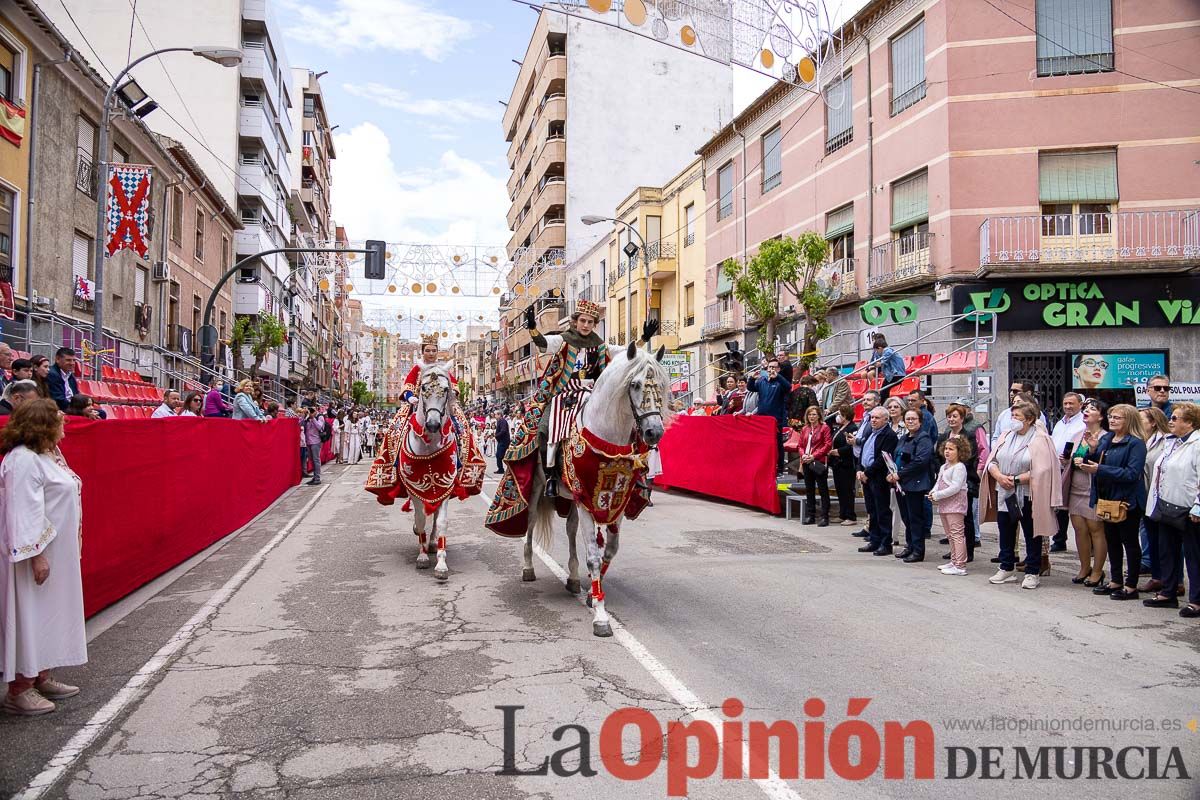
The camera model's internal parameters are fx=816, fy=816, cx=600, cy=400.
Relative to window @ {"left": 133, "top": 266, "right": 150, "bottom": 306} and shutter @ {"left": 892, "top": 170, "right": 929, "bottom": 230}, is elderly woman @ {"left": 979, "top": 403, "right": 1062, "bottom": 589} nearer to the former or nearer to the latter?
shutter @ {"left": 892, "top": 170, "right": 929, "bottom": 230}

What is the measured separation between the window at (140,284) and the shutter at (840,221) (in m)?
20.6

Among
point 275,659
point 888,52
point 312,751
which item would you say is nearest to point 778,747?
point 312,751

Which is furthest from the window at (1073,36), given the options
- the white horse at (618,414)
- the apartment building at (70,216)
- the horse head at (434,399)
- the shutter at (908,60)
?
the apartment building at (70,216)

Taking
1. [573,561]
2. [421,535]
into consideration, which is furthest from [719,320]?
[573,561]

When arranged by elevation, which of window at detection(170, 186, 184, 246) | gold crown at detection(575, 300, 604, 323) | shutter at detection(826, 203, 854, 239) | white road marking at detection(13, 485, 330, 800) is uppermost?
window at detection(170, 186, 184, 246)

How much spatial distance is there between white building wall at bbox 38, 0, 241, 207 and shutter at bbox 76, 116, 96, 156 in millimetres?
12959

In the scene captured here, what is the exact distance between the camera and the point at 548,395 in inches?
295

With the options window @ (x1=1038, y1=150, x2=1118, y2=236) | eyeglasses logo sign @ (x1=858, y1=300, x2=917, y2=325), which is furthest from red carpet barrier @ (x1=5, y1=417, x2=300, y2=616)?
window @ (x1=1038, y1=150, x2=1118, y2=236)

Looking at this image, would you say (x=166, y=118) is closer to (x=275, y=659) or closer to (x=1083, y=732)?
(x=275, y=659)

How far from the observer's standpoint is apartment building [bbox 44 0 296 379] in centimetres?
3300

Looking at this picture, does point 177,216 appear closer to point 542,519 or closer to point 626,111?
point 542,519

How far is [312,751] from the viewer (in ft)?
13.2

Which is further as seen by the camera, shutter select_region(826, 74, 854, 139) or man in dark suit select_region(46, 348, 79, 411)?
shutter select_region(826, 74, 854, 139)

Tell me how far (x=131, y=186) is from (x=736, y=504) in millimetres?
14296
